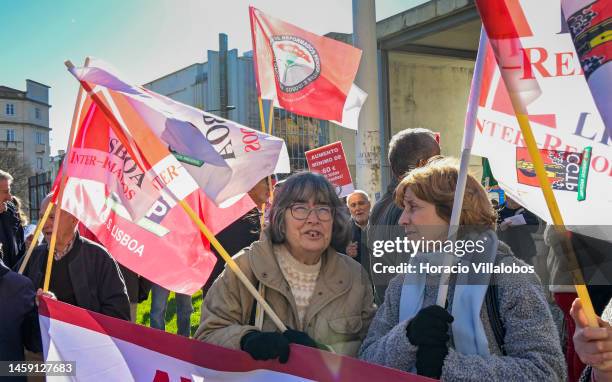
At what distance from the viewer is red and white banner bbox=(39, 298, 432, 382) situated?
7.54 ft

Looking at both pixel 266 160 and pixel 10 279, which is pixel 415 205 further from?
pixel 10 279

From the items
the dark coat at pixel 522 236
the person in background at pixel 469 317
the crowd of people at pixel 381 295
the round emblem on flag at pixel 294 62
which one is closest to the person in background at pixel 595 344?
the crowd of people at pixel 381 295

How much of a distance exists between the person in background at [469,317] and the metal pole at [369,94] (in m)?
Answer: 5.37

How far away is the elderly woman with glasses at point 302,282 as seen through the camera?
108 inches

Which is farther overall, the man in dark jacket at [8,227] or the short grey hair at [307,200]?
the man in dark jacket at [8,227]

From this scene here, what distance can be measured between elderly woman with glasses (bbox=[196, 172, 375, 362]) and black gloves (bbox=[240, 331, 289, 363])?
0.18 metres

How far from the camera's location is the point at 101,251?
13.1 ft

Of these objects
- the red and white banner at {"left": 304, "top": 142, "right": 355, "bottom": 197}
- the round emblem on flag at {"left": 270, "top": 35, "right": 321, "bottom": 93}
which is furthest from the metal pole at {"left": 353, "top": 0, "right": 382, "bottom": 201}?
the round emblem on flag at {"left": 270, "top": 35, "right": 321, "bottom": 93}

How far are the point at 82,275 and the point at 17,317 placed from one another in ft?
1.54

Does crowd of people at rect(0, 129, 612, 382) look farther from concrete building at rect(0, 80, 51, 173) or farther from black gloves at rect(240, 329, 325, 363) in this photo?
concrete building at rect(0, 80, 51, 173)

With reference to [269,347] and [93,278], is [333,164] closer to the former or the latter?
[93,278]

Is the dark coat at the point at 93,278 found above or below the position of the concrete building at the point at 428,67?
below

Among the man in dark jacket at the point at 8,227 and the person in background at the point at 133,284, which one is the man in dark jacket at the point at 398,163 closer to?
the person in background at the point at 133,284

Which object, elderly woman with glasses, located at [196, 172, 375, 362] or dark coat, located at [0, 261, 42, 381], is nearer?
elderly woman with glasses, located at [196, 172, 375, 362]
